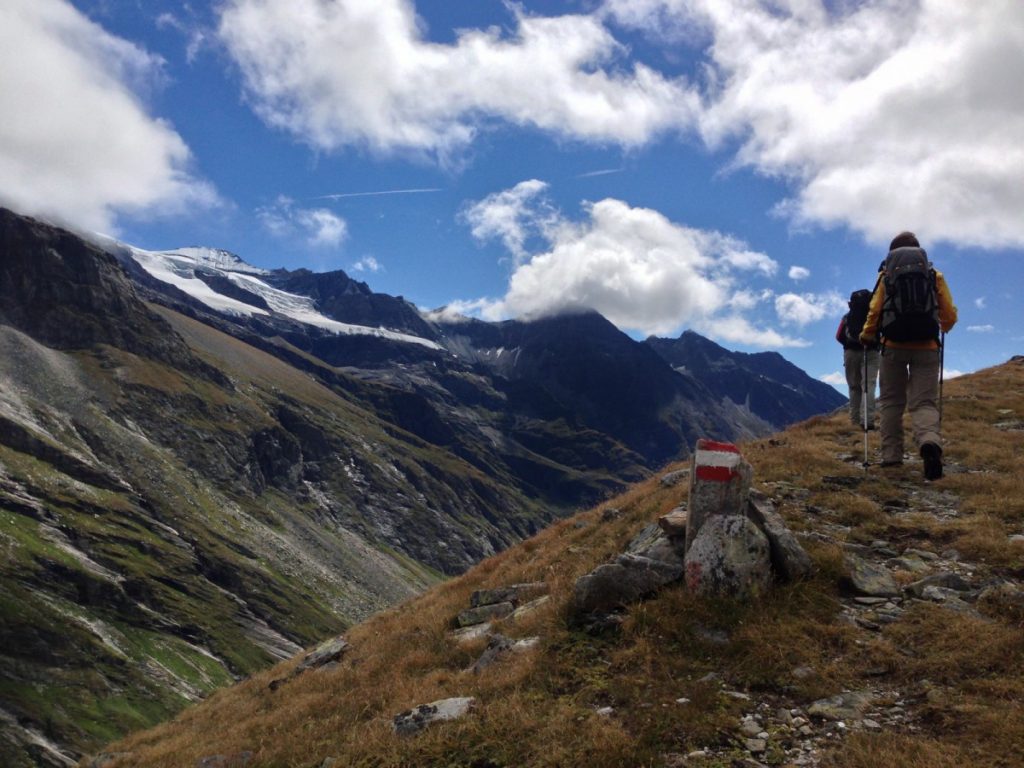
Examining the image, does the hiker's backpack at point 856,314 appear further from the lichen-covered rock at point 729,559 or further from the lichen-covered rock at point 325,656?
the lichen-covered rock at point 325,656

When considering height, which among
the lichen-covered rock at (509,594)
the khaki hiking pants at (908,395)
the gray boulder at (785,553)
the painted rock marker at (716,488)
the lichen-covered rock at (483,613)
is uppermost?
the khaki hiking pants at (908,395)

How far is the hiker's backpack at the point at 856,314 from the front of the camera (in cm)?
2278

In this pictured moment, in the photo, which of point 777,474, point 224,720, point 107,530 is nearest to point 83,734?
point 107,530

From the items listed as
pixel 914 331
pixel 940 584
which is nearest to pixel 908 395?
pixel 914 331

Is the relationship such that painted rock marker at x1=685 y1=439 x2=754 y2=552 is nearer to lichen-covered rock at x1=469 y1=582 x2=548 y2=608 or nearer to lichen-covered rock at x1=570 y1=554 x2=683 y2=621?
lichen-covered rock at x1=570 y1=554 x2=683 y2=621

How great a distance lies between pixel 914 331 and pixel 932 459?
298 centimetres

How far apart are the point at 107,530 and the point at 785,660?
739 feet

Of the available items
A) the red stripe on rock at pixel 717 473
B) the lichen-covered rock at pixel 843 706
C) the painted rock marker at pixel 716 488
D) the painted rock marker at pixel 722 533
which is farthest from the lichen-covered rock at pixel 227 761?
the red stripe on rock at pixel 717 473

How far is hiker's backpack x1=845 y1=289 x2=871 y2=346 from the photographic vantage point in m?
22.8

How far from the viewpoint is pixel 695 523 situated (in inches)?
438

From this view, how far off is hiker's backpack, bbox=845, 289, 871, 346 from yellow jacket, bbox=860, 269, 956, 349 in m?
7.17

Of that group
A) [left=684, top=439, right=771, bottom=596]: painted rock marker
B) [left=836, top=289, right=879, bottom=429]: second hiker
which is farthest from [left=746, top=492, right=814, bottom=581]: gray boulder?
[left=836, top=289, right=879, bottom=429]: second hiker

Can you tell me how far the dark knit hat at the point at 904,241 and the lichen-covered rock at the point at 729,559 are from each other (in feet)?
30.6

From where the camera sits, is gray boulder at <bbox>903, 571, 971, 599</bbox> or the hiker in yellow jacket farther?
the hiker in yellow jacket
